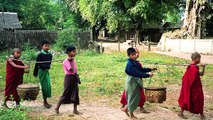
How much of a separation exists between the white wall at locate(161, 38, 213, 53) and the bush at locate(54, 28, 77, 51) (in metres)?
10.5

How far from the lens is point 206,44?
90.7ft

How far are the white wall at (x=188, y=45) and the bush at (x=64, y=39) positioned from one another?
10533 millimetres

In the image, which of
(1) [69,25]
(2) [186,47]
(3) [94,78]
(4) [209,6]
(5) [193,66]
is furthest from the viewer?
(1) [69,25]

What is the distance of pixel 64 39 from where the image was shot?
25094 mm

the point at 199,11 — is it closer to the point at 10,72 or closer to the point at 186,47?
the point at 186,47

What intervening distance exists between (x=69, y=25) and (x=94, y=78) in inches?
1618

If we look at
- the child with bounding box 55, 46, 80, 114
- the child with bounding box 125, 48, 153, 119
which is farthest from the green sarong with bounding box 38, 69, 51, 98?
the child with bounding box 125, 48, 153, 119

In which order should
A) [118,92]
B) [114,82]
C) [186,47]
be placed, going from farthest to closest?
[186,47]
[114,82]
[118,92]

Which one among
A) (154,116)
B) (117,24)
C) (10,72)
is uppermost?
(117,24)

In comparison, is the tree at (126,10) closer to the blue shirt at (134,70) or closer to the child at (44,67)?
the child at (44,67)

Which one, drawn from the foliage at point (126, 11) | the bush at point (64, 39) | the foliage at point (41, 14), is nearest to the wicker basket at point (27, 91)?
the bush at point (64, 39)

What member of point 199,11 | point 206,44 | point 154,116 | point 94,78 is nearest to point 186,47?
point 206,44

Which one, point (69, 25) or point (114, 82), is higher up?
point (69, 25)

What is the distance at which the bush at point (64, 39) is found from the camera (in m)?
24.7
